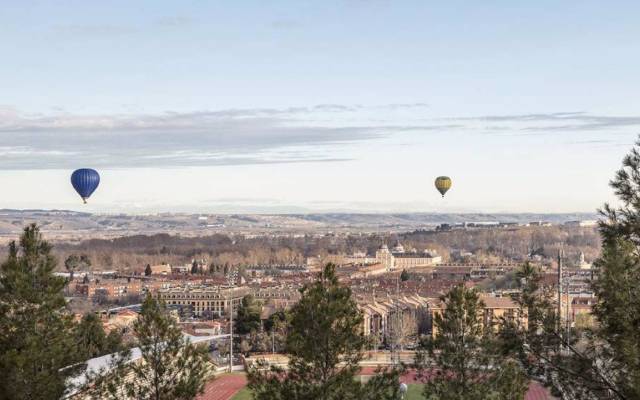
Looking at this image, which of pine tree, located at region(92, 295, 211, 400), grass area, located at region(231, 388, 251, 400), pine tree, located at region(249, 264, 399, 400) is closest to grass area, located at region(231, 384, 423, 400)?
grass area, located at region(231, 388, 251, 400)

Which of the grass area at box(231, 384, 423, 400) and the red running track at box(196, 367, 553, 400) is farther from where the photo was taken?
the grass area at box(231, 384, 423, 400)

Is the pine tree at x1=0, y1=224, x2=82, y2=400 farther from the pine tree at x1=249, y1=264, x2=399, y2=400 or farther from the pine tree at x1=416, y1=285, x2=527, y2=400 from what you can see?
the pine tree at x1=416, y1=285, x2=527, y2=400

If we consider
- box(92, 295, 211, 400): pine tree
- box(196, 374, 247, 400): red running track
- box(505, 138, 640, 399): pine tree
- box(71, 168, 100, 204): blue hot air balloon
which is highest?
box(71, 168, 100, 204): blue hot air balloon

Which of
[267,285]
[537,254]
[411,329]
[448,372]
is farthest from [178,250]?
[448,372]

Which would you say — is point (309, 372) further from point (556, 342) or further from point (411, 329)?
point (411, 329)

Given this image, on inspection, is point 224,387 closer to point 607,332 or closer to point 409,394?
point 409,394

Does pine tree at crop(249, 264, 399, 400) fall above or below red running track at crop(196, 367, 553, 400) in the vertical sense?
above

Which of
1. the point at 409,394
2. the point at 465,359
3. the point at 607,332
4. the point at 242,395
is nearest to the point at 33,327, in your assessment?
the point at 465,359

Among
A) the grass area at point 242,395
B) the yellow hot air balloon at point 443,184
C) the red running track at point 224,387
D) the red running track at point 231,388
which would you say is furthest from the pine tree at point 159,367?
the yellow hot air balloon at point 443,184
